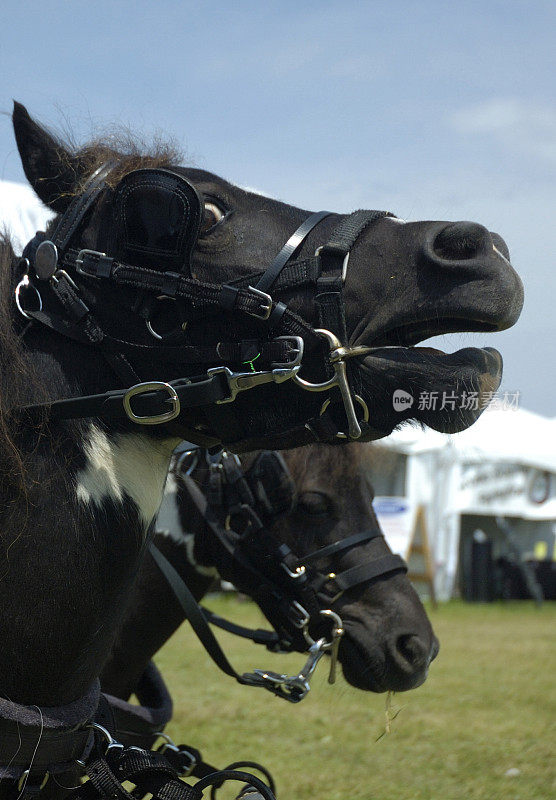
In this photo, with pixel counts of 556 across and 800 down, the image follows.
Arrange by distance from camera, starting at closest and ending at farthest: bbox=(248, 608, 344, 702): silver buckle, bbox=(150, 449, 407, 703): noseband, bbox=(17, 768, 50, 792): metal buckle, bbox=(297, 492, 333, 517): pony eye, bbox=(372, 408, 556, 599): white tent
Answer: bbox=(17, 768, 50, 792): metal buckle
bbox=(248, 608, 344, 702): silver buckle
bbox=(150, 449, 407, 703): noseband
bbox=(297, 492, 333, 517): pony eye
bbox=(372, 408, 556, 599): white tent

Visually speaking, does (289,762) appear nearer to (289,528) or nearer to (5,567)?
(289,528)

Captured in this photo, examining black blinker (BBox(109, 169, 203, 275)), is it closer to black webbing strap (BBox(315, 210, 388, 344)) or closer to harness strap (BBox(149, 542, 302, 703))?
black webbing strap (BBox(315, 210, 388, 344))

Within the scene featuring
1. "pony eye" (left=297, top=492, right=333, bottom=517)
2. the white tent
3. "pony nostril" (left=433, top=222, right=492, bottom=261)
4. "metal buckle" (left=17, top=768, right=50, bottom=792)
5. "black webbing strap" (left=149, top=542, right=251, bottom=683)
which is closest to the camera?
"pony nostril" (left=433, top=222, right=492, bottom=261)

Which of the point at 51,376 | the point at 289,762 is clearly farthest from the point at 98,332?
the point at 289,762

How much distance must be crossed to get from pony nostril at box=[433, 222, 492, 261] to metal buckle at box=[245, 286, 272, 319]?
1.14 feet

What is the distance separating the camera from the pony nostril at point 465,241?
1771 mm

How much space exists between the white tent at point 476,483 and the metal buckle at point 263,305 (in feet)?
39.4

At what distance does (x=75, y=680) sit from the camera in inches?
76.0

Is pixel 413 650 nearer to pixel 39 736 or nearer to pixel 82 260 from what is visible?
pixel 39 736

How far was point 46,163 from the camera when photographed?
1.99m

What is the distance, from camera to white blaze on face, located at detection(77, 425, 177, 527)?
1854 mm

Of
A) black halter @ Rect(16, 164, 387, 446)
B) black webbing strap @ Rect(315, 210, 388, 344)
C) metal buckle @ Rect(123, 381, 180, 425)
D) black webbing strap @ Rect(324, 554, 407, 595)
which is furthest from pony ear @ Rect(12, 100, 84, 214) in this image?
black webbing strap @ Rect(324, 554, 407, 595)

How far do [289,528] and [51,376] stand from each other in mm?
1817

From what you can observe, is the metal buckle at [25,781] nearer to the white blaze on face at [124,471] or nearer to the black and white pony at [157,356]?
the black and white pony at [157,356]
